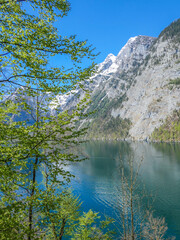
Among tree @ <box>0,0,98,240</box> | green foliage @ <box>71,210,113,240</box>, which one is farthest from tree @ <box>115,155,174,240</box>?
tree @ <box>0,0,98,240</box>

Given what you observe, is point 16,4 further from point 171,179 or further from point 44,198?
point 171,179

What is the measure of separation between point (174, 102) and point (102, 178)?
168455 mm

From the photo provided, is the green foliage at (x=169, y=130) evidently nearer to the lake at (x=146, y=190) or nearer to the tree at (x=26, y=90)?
the lake at (x=146, y=190)

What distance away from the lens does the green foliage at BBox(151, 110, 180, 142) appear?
16638 cm

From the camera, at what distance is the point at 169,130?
17750 centimetres

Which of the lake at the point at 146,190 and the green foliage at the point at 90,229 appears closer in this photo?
the green foliage at the point at 90,229

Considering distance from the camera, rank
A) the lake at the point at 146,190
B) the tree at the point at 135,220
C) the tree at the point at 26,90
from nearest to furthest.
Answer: the tree at the point at 26,90
the tree at the point at 135,220
the lake at the point at 146,190

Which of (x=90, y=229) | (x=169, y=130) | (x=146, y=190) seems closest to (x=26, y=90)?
(x=90, y=229)

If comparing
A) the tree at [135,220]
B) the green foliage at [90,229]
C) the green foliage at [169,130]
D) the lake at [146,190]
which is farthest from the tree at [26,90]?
the green foliage at [169,130]

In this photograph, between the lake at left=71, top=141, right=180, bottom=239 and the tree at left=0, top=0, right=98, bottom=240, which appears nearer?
the tree at left=0, top=0, right=98, bottom=240

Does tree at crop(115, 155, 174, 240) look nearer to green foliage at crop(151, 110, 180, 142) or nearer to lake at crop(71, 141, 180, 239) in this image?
lake at crop(71, 141, 180, 239)

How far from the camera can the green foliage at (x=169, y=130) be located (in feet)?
546

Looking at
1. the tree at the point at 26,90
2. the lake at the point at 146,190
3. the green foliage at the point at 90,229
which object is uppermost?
the tree at the point at 26,90

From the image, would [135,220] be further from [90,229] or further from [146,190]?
[146,190]
